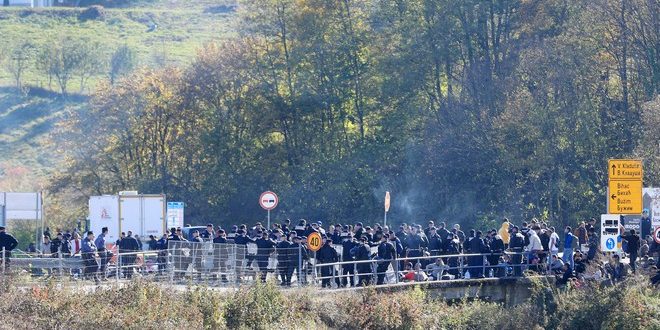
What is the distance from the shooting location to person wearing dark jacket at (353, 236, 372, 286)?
33.1 meters

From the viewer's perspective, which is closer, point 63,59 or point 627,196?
point 627,196

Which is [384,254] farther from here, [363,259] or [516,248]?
[516,248]

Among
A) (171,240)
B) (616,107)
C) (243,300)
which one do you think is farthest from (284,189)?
(243,300)

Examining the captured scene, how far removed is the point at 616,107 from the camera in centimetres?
5041

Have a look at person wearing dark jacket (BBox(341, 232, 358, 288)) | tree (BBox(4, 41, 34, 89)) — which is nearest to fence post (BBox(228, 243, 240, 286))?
person wearing dark jacket (BBox(341, 232, 358, 288))

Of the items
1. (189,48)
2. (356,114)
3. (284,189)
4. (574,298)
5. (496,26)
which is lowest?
(574,298)

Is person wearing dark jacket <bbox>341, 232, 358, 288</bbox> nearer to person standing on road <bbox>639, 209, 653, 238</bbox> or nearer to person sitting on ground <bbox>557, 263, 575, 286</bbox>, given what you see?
person sitting on ground <bbox>557, 263, 575, 286</bbox>

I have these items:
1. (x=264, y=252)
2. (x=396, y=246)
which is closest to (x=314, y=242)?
(x=264, y=252)

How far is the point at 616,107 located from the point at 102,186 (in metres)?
28.2

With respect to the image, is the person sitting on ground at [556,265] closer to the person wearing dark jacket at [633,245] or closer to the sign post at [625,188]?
Answer: the person wearing dark jacket at [633,245]

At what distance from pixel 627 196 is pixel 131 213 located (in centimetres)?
1942

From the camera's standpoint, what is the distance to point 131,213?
44281 mm

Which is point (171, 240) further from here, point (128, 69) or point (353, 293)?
point (128, 69)

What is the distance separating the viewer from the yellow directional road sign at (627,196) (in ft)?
106
